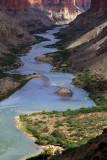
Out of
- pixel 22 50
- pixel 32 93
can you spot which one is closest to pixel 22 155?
pixel 32 93

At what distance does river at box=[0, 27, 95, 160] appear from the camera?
1966 cm

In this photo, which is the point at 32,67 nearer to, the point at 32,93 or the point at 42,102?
the point at 32,93

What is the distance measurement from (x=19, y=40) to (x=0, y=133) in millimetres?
59628

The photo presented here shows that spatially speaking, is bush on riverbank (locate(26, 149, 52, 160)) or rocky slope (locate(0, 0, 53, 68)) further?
rocky slope (locate(0, 0, 53, 68))

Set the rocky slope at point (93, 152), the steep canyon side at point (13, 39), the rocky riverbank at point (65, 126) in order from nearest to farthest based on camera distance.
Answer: the rocky slope at point (93, 152)
the rocky riverbank at point (65, 126)
the steep canyon side at point (13, 39)

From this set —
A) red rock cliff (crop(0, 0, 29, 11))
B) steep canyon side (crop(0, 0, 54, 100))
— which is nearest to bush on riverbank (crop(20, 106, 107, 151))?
steep canyon side (crop(0, 0, 54, 100))

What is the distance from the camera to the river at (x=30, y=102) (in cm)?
1966

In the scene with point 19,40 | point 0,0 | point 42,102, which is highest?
point 0,0

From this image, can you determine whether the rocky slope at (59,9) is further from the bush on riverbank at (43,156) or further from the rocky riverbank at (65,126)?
the bush on riverbank at (43,156)

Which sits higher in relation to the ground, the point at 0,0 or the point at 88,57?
the point at 0,0

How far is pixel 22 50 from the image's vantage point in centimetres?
6869

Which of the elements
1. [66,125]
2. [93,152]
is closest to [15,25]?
[66,125]

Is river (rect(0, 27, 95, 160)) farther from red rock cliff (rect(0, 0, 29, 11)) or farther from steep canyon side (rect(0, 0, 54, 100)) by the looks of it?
red rock cliff (rect(0, 0, 29, 11))

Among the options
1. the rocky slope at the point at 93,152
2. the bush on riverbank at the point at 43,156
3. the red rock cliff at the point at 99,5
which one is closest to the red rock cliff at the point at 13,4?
the red rock cliff at the point at 99,5
